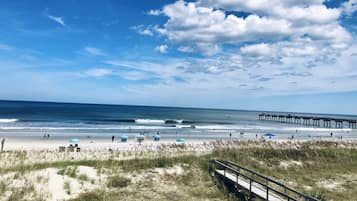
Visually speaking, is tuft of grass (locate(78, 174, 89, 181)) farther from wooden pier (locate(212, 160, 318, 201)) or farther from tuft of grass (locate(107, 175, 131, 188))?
wooden pier (locate(212, 160, 318, 201))

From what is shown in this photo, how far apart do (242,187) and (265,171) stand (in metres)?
4.30

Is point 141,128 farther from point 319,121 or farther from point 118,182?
point 319,121

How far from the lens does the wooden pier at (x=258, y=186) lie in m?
9.82

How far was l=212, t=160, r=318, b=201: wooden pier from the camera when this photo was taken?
982cm

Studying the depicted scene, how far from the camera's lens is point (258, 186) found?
11867 mm

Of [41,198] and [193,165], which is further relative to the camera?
[193,165]

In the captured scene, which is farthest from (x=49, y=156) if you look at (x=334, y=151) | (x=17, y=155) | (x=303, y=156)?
(x=334, y=151)

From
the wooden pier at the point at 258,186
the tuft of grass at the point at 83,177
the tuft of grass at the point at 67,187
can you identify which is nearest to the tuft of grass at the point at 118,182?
the tuft of grass at the point at 83,177

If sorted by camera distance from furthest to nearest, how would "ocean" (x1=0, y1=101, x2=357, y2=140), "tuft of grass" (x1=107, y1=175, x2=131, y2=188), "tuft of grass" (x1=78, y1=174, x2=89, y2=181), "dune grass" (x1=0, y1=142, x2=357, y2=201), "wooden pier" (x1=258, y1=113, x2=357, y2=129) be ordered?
"wooden pier" (x1=258, y1=113, x2=357, y2=129)
"ocean" (x1=0, y1=101, x2=357, y2=140)
"tuft of grass" (x1=78, y1=174, x2=89, y2=181)
"tuft of grass" (x1=107, y1=175, x2=131, y2=188)
"dune grass" (x1=0, y1=142, x2=357, y2=201)

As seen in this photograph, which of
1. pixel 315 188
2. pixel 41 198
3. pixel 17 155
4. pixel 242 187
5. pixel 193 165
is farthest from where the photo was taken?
pixel 17 155

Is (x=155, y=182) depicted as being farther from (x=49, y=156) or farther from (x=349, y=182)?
(x=349, y=182)

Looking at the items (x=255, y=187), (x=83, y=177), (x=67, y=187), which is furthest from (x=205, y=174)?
(x=67, y=187)

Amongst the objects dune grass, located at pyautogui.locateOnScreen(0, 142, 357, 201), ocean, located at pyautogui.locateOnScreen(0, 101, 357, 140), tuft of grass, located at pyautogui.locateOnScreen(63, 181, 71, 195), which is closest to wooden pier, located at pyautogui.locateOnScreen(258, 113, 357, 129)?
ocean, located at pyautogui.locateOnScreen(0, 101, 357, 140)

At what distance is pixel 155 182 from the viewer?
1298 centimetres
